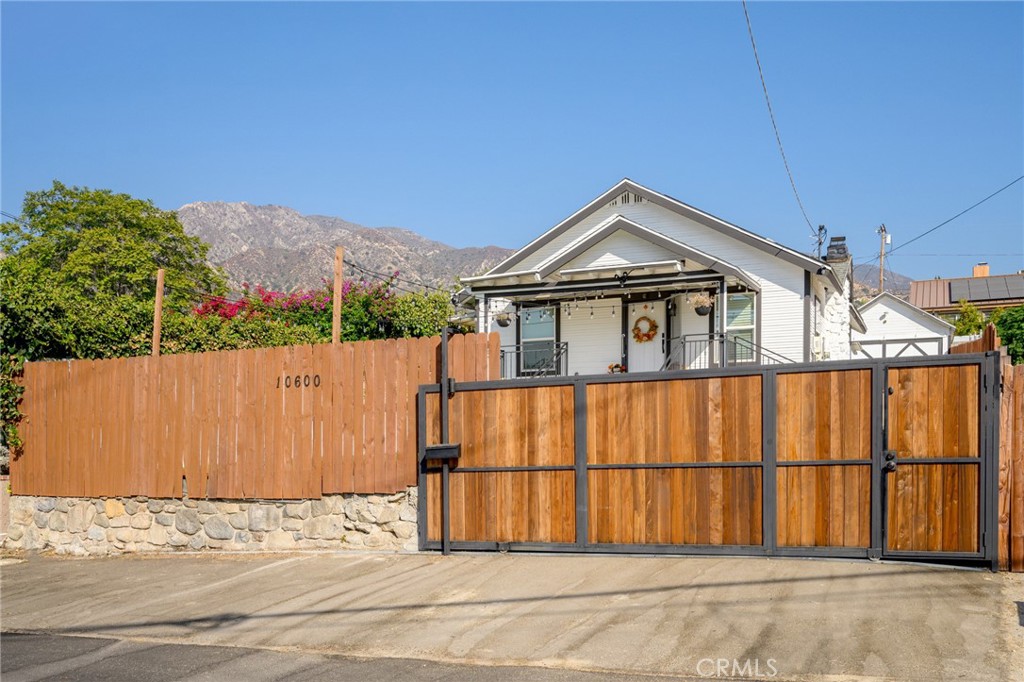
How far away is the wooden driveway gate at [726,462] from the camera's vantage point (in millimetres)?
7379

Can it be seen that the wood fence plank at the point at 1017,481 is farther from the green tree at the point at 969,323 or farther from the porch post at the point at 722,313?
the green tree at the point at 969,323

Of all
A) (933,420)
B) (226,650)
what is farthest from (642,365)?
(226,650)

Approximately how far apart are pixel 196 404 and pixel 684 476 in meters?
6.55

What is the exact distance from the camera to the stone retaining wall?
32.0ft

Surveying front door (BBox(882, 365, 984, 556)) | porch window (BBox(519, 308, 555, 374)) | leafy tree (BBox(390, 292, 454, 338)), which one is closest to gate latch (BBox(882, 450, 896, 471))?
front door (BBox(882, 365, 984, 556))

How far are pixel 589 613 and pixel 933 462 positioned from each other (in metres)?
3.34

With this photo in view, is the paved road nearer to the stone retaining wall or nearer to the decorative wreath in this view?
the stone retaining wall

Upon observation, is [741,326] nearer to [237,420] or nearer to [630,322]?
[630,322]

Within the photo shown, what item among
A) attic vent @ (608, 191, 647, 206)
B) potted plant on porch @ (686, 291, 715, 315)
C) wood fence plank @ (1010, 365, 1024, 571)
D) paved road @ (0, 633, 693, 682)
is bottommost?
paved road @ (0, 633, 693, 682)

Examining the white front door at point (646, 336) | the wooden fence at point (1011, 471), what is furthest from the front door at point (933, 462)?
the white front door at point (646, 336)

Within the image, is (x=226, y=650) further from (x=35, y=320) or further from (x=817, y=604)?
(x=35, y=320)

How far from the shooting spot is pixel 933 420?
7.43m

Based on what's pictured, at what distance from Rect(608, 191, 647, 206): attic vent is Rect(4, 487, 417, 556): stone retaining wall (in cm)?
1194

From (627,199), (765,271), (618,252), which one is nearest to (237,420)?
(618,252)
